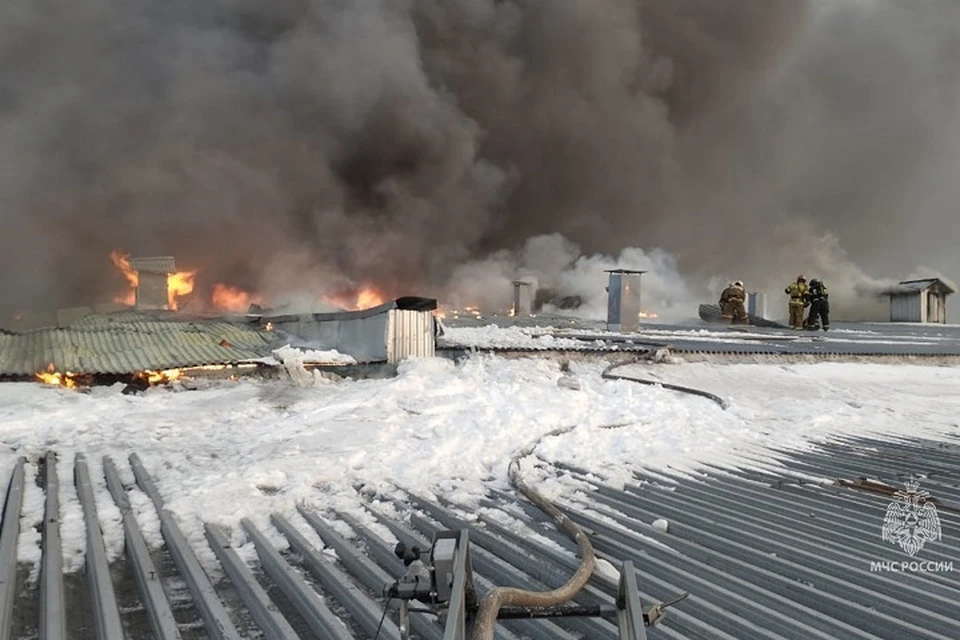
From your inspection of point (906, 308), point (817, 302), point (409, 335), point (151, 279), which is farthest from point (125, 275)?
point (906, 308)

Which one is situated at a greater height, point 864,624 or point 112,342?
point 112,342

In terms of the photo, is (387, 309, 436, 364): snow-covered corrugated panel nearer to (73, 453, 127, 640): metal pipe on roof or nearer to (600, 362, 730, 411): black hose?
(600, 362, 730, 411): black hose

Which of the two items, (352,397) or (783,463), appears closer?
(783,463)

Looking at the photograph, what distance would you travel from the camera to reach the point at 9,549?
2.64m

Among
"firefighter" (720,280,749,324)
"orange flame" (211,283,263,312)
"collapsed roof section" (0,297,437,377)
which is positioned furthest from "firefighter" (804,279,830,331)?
"orange flame" (211,283,263,312)

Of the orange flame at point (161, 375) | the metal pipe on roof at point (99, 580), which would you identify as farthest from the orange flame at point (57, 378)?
the metal pipe on roof at point (99, 580)

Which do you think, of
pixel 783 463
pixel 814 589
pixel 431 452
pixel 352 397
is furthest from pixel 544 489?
pixel 352 397

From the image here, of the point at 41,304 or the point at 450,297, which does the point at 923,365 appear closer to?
the point at 450,297

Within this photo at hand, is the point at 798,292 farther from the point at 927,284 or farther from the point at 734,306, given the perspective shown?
the point at 927,284

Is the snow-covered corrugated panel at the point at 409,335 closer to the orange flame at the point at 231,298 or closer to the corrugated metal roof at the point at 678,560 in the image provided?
the corrugated metal roof at the point at 678,560

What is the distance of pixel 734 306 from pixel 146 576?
1809 cm

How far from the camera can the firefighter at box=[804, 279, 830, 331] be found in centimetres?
1605

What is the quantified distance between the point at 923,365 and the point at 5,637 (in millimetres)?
11943

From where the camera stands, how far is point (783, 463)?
4453 millimetres
